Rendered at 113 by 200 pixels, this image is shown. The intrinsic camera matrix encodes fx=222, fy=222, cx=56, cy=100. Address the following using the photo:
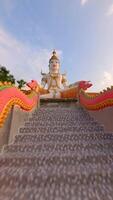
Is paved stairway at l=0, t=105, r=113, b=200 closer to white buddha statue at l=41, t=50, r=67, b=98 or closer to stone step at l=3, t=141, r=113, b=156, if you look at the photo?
stone step at l=3, t=141, r=113, b=156

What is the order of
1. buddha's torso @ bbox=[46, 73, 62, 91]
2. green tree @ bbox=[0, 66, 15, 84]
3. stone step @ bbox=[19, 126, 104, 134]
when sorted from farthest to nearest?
green tree @ bbox=[0, 66, 15, 84]
buddha's torso @ bbox=[46, 73, 62, 91]
stone step @ bbox=[19, 126, 104, 134]

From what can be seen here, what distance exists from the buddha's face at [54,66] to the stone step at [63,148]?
13050 millimetres

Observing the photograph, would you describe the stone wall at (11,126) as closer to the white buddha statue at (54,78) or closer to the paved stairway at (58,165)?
the paved stairway at (58,165)

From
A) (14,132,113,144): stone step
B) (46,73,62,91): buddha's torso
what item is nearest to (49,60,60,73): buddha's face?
(46,73,62,91): buddha's torso

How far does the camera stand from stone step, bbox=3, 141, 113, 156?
372cm

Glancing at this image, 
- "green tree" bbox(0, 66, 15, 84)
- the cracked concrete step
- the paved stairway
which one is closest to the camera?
the cracked concrete step

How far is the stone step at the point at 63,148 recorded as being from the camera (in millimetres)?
→ 3723

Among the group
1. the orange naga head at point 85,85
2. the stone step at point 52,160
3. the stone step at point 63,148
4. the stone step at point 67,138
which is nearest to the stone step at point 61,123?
the stone step at point 67,138

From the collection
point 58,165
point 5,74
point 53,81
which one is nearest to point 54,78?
point 53,81

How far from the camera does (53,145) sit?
4074 millimetres

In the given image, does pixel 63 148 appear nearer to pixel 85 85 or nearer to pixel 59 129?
pixel 59 129

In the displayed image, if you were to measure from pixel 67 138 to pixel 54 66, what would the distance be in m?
12.9

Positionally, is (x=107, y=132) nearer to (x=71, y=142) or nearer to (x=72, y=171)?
(x=71, y=142)

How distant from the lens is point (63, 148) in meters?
3.94
